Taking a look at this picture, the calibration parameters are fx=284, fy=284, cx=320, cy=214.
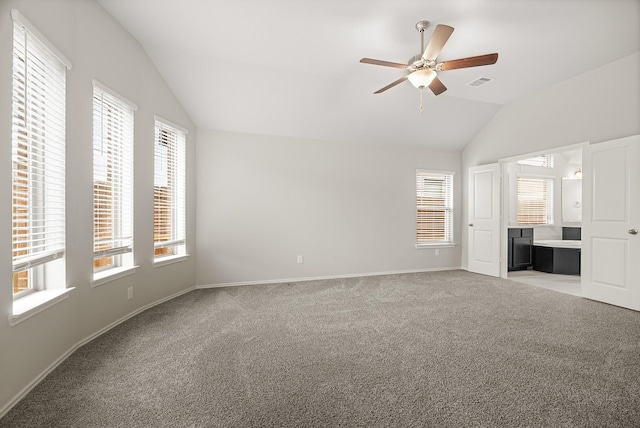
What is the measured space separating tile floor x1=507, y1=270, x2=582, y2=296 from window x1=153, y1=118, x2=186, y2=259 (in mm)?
5728

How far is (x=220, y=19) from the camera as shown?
9.24ft

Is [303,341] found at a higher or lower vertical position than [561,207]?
lower

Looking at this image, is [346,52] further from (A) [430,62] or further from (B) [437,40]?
(B) [437,40]

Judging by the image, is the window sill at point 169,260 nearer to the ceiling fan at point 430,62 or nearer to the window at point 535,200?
the ceiling fan at point 430,62

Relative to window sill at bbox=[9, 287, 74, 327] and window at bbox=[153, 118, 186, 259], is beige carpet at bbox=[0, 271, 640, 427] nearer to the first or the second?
window sill at bbox=[9, 287, 74, 327]

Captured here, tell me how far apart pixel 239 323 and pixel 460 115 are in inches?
194

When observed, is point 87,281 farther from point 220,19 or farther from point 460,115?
point 460,115

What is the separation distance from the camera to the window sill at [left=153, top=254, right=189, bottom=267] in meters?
3.60

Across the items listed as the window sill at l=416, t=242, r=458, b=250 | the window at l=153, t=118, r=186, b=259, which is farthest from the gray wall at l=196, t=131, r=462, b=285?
the window at l=153, t=118, r=186, b=259

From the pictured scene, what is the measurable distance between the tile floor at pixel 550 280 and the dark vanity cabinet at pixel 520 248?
0.55 feet

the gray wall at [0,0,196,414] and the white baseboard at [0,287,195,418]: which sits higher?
the gray wall at [0,0,196,414]

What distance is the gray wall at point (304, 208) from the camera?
4.54 metres

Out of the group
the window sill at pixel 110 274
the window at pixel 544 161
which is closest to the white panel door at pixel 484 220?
the window at pixel 544 161

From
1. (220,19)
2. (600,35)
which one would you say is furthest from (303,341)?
→ (600,35)
